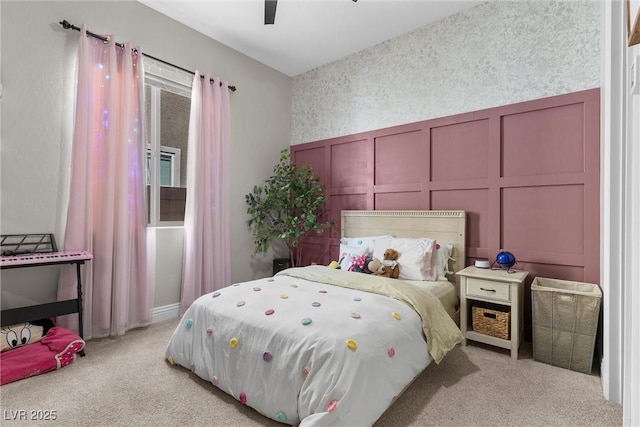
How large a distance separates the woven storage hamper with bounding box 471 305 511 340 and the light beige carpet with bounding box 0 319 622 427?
7.4 inches

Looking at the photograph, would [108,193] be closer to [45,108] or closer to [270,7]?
[45,108]

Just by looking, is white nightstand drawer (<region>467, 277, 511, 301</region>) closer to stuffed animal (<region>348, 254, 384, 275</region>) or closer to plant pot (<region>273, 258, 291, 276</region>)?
stuffed animal (<region>348, 254, 384, 275</region>)

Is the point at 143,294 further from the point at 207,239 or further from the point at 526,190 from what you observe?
the point at 526,190

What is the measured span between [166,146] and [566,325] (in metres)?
3.82

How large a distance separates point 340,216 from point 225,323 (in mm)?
2358

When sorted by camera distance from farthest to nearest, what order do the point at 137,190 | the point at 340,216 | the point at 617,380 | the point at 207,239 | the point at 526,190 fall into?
the point at 340,216
the point at 207,239
the point at 137,190
the point at 526,190
the point at 617,380

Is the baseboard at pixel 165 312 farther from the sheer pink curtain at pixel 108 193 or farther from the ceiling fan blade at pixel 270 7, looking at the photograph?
the ceiling fan blade at pixel 270 7

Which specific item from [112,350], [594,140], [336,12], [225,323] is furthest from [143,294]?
[594,140]

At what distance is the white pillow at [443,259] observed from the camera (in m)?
2.85

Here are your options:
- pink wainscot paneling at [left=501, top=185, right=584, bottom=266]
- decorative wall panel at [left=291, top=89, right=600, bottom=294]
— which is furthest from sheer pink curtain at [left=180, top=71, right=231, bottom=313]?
pink wainscot paneling at [left=501, top=185, right=584, bottom=266]

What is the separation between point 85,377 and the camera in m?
2.03

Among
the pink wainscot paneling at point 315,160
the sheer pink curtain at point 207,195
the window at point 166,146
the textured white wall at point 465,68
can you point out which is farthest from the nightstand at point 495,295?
the window at point 166,146

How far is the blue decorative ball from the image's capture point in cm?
254

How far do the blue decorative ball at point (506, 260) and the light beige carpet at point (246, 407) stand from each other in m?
0.70
